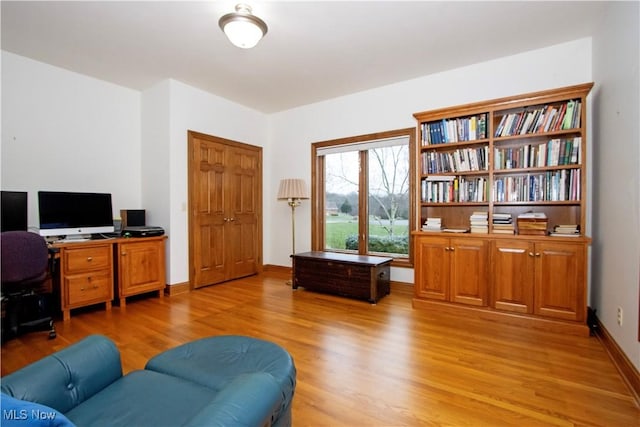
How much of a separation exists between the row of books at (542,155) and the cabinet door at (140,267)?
159 inches

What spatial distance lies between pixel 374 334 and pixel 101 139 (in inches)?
161

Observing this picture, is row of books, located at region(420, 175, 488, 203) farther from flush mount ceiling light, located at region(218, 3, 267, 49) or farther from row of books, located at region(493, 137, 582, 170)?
flush mount ceiling light, located at region(218, 3, 267, 49)

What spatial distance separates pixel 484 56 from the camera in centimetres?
337

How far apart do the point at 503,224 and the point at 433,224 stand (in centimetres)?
68

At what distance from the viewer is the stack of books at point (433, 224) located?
11.2ft

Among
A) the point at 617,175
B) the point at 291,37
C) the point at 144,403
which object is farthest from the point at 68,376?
the point at 617,175

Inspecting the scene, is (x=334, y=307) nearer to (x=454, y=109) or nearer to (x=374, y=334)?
(x=374, y=334)

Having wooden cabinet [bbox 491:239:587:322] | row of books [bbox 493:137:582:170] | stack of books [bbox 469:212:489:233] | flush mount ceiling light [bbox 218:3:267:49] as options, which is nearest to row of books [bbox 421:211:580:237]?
stack of books [bbox 469:212:489:233]

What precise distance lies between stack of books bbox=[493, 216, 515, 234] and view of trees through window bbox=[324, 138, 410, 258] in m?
1.20

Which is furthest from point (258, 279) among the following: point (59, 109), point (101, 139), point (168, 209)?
point (59, 109)

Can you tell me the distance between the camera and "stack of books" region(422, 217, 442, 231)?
3412 millimetres

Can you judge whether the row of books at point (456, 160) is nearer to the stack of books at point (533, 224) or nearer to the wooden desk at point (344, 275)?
the stack of books at point (533, 224)

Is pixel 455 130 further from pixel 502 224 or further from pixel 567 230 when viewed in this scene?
pixel 567 230

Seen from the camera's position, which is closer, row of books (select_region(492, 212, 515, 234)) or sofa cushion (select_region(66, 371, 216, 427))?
sofa cushion (select_region(66, 371, 216, 427))
